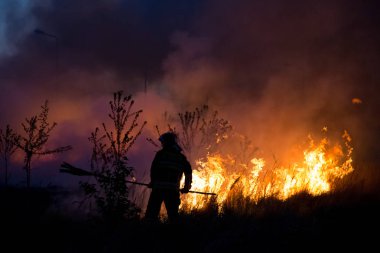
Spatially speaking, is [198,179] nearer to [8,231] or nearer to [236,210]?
[236,210]

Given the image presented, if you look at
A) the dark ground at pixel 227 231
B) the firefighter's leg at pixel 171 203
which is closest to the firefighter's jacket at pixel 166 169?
the firefighter's leg at pixel 171 203

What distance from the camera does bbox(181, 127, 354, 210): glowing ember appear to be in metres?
11.2

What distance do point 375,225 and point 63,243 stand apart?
286 inches

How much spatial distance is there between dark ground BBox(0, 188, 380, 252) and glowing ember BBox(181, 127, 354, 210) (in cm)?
98

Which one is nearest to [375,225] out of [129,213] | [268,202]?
[268,202]

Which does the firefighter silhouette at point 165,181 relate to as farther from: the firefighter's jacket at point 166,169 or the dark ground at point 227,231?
the dark ground at point 227,231

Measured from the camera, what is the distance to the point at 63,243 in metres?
9.34

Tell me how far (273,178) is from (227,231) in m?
4.86

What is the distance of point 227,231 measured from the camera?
793 centimetres

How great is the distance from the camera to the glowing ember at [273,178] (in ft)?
36.8

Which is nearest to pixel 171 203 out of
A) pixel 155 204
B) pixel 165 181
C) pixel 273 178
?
pixel 155 204

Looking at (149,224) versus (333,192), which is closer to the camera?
(149,224)

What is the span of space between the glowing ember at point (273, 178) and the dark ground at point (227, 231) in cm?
98

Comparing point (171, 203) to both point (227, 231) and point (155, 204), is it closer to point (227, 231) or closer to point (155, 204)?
point (155, 204)
